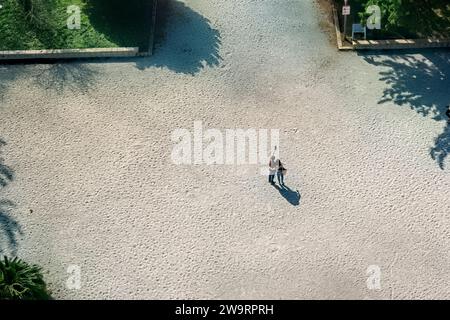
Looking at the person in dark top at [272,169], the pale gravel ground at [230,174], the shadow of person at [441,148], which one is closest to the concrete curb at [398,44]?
the pale gravel ground at [230,174]

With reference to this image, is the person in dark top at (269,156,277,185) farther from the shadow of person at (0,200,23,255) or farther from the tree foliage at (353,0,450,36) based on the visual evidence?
the shadow of person at (0,200,23,255)

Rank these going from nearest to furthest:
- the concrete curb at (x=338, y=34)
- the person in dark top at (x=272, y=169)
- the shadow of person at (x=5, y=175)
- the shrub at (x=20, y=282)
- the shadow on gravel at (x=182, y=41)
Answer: the shrub at (x=20, y=282)
the person in dark top at (x=272, y=169)
the shadow of person at (x=5, y=175)
the shadow on gravel at (x=182, y=41)
the concrete curb at (x=338, y=34)

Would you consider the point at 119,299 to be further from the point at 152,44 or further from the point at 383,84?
the point at 383,84

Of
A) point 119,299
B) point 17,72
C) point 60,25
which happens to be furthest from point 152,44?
point 119,299

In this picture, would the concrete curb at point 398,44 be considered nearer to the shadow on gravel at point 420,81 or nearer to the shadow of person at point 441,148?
the shadow on gravel at point 420,81

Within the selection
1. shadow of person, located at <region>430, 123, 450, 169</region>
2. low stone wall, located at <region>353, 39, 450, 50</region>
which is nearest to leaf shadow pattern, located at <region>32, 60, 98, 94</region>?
low stone wall, located at <region>353, 39, 450, 50</region>

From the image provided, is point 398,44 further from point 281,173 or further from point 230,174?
point 230,174

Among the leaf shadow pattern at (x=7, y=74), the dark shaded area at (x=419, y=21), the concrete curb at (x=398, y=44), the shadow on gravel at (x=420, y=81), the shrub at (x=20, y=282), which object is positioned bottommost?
the shrub at (x=20, y=282)
